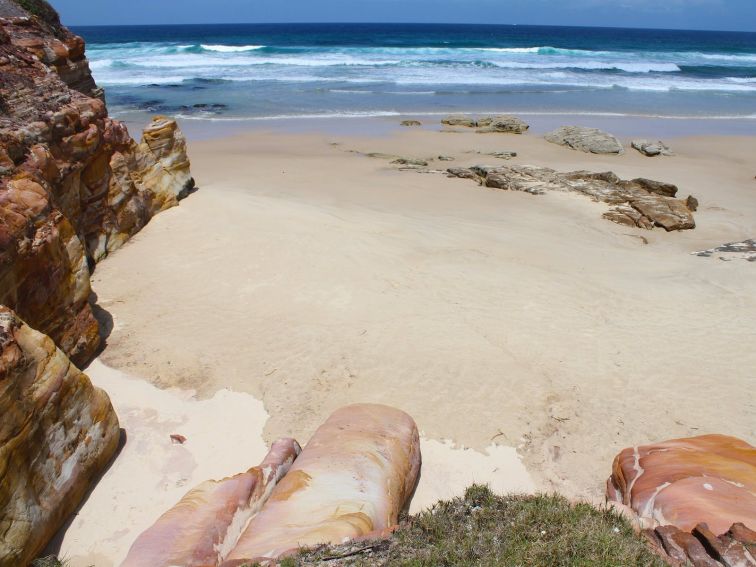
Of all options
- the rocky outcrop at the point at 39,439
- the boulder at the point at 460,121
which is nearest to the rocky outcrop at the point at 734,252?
the rocky outcrop at the point at 39,439

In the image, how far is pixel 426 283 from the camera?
8.87 metres

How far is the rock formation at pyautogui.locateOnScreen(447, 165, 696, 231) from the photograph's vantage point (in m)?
12.4

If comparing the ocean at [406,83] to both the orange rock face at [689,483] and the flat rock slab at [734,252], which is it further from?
the orange rock face at [689,483]

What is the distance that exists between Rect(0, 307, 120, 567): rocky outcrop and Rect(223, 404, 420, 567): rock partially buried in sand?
1.58 metres

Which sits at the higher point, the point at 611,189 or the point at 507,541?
the point at 507,541

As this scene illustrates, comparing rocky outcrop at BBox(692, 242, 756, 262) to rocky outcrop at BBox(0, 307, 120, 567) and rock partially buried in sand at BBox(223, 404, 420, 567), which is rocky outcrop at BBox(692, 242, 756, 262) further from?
rocky outcrop at BBox(0, 307, 120, 567)

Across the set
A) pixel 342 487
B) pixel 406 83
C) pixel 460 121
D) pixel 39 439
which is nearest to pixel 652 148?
pixel 460 121

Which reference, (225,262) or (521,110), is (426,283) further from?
(521,110)

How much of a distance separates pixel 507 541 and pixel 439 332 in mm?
4088

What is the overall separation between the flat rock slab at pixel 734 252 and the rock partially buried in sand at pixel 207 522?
913 centimetres

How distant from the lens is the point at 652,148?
18594mm

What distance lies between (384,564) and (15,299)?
14.8 feet

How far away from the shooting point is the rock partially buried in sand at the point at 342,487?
13.1 ft

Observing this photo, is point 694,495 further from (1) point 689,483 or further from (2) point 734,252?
(2) point 734,252
